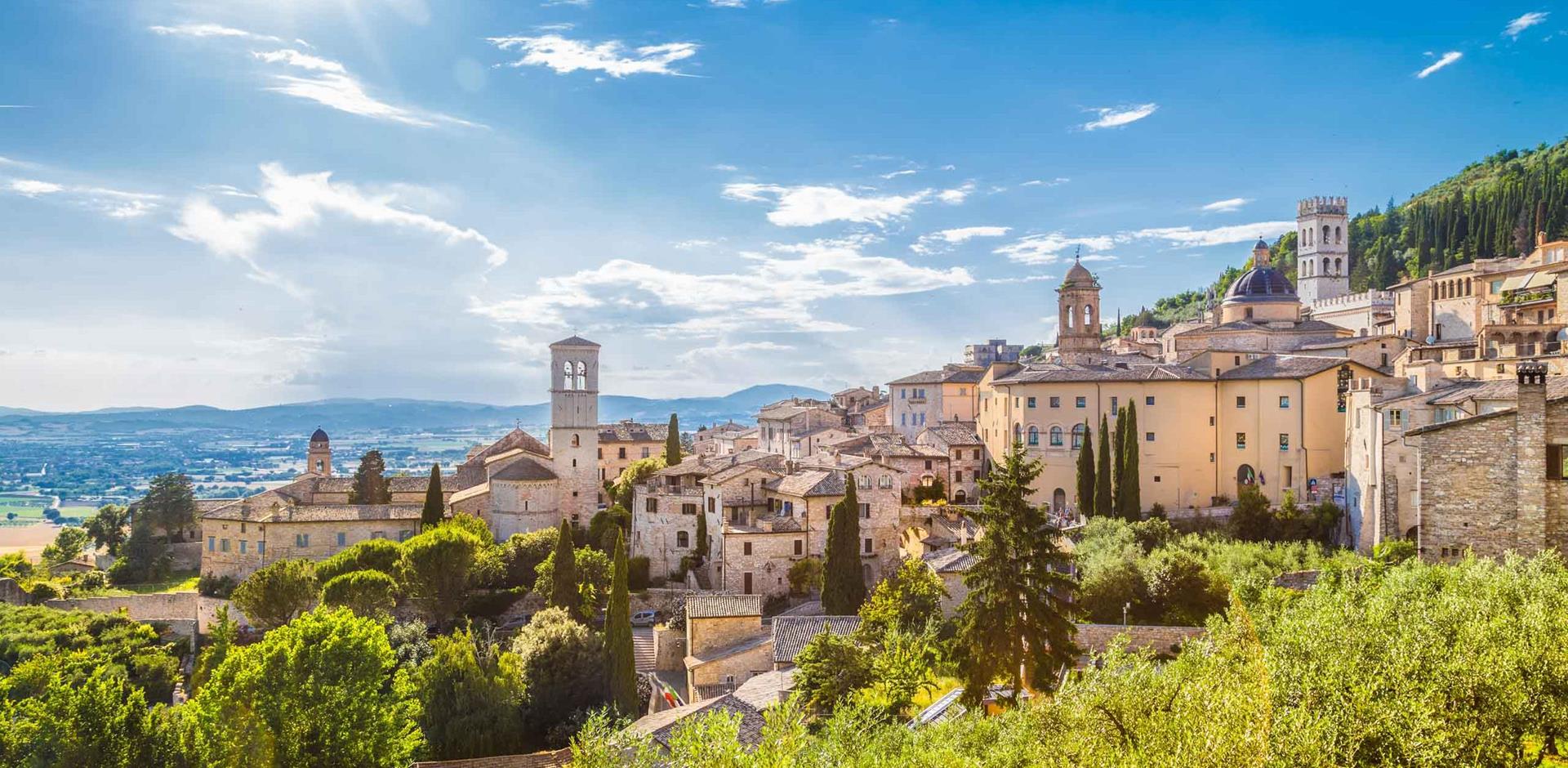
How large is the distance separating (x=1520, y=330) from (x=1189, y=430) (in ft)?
76.7

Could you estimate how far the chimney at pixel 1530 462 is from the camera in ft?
80.0

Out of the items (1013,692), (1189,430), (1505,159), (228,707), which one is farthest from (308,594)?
(1505,159)

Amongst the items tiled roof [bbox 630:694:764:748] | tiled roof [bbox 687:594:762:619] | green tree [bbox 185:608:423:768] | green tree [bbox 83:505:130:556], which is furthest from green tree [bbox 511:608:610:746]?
green tree [bbox 83:505:130:556]

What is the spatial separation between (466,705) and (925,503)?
2437 cm

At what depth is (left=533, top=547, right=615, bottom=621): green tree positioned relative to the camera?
41.3 metres

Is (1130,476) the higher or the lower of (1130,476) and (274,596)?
the higher

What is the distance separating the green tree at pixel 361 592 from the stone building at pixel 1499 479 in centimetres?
3728

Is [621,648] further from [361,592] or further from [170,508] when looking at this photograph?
[170,508]

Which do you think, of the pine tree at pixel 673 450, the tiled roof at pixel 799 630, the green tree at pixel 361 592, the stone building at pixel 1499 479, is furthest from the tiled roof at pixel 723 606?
the stone building at pixel 1499 479

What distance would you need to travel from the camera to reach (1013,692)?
24.0m

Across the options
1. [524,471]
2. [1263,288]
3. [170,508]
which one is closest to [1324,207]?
[1263,288]

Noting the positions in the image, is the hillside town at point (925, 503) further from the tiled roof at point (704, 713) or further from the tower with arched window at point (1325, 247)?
the tower with arched window at point (1325, 247)

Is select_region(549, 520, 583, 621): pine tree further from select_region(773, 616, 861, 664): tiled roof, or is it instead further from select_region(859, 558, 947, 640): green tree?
select_region(859, 558, 947, 640): green tree

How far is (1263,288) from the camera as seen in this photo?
57.3 metres
